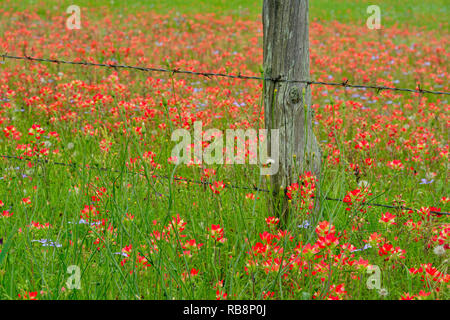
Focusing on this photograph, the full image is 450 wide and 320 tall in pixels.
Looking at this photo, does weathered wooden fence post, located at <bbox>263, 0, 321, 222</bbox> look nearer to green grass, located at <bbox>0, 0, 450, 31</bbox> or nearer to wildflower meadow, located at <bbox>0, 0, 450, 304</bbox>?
wildflower meadow, located at <bbox>0, 0, 450, 304</bbox>

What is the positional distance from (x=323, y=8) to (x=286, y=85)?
53.2 ft

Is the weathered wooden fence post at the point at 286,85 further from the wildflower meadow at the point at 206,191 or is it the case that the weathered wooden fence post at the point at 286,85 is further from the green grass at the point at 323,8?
the green grass at the point at 323,8

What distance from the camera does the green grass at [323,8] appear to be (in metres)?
15.1

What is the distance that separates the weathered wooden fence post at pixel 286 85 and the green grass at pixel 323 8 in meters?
11.9

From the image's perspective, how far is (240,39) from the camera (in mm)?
10547

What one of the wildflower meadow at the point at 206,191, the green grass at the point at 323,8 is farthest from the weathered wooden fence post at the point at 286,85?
the green grass at the point at 323,8

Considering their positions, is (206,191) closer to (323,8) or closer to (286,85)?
(286,85)

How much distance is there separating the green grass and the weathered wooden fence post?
1188 cm

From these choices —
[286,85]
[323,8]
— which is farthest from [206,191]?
[323,8]

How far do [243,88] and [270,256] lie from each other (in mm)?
5325

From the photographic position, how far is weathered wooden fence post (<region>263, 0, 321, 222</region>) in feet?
9.61

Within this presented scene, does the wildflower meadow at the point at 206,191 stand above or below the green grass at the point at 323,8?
below
